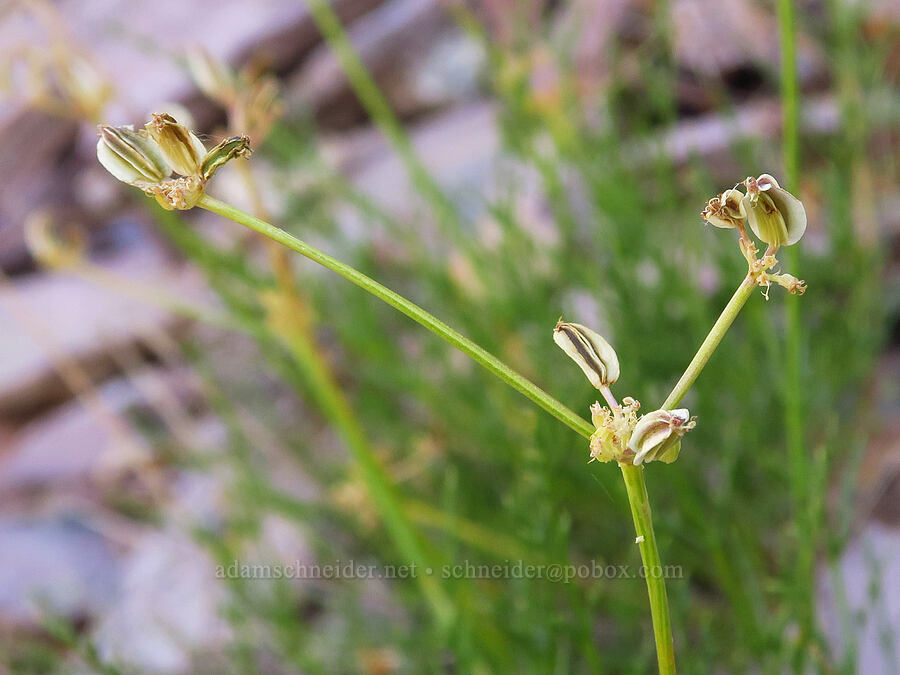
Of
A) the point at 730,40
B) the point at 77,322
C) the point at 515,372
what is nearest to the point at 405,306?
the point at 515,372

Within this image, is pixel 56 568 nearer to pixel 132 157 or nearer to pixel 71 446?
pixel 71 446

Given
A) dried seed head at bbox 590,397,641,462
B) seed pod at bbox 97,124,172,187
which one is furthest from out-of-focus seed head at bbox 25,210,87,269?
dried seed head at bbox 590,397,641,462

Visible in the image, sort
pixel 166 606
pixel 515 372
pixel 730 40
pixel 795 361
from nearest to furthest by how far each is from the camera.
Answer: pixel 515 372
pixel 795 361
pixel 166 606
pixel 730 40

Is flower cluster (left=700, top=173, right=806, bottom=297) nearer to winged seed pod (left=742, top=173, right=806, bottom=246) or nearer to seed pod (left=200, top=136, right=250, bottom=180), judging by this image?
winged seed pod (left=742, top=173, right=806, bottom=246)

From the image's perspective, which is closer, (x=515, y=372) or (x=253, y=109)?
(x=515, y=372)

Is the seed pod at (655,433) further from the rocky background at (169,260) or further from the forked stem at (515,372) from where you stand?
the rocky background at (169,260)

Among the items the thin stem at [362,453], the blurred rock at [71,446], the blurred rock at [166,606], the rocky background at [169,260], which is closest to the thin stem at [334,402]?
the thin stem at [362,453]

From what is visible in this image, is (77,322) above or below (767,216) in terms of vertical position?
above
